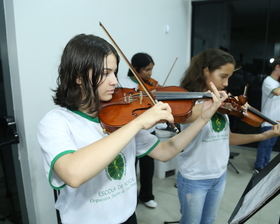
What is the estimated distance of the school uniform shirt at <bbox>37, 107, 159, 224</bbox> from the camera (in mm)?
679

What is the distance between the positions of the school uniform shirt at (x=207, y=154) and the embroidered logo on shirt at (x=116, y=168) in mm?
525

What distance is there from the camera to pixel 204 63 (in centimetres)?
130

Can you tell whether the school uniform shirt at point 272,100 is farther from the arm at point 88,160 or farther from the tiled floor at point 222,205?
the arm at point 88,160

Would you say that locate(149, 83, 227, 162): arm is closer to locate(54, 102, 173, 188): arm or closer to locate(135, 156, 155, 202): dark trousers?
locate(54, 102, 173, 188): arm

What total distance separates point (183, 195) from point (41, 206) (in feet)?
3.27

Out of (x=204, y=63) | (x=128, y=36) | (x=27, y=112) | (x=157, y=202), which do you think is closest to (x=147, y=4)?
(x=128, y=36)

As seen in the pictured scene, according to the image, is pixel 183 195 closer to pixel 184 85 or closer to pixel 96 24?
pixel 184 85

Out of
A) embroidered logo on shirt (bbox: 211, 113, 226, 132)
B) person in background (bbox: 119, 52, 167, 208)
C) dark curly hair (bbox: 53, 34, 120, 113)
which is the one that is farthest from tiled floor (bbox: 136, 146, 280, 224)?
dark curly hair (bbox: 53, 34, 120, 113)

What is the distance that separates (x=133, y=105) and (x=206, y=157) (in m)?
0.55

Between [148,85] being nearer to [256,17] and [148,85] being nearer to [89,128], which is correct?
[89,128]

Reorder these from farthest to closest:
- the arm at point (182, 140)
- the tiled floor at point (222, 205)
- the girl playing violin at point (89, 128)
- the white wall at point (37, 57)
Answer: the tiled floor at point (222, 205) < the white wall at point (37, 57) < the arm at point (182, 140) < the girl playing violin at point (89, 128)

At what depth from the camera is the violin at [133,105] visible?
0.79 meters

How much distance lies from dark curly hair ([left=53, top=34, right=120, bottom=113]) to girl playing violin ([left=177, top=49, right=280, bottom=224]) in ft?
1.94

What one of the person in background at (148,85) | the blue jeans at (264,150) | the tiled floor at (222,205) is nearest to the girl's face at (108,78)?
the person in background at (148,85)
